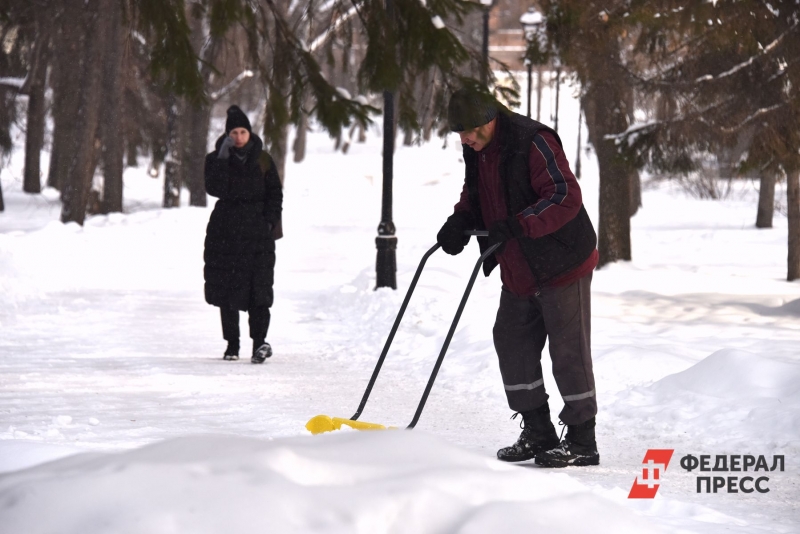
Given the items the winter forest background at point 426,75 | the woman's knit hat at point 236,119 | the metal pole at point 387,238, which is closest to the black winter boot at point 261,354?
the woman's knit hat at point 236,119

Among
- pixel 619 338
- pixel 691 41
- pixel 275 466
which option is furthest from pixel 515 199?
pixel 691 41

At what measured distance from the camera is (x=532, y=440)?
16.8ft

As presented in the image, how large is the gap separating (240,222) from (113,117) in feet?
48.3

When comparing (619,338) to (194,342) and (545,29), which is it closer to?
(194,342)

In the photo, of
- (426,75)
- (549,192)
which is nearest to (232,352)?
(426,75)

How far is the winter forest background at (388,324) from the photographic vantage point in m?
2.99

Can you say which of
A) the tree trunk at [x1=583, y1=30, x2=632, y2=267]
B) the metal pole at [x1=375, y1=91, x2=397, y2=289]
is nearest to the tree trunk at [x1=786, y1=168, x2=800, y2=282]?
the tree trunk at [x1=583, y1=30, x2=632, y2=267]

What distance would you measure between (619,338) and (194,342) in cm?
389

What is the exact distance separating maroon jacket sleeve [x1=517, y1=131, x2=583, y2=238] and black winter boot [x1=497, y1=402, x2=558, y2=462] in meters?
0.98

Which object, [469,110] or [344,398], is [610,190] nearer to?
[344,398]

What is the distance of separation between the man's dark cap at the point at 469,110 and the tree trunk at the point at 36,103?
1743cm

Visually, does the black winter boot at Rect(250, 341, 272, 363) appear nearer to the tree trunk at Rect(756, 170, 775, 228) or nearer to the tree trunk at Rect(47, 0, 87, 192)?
the tree trunk at Rect(47, 0, 87, 192)

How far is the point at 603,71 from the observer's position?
11.6 meters

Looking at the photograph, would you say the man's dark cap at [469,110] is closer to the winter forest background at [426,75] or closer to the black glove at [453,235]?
the winter forest background at [426,75]
